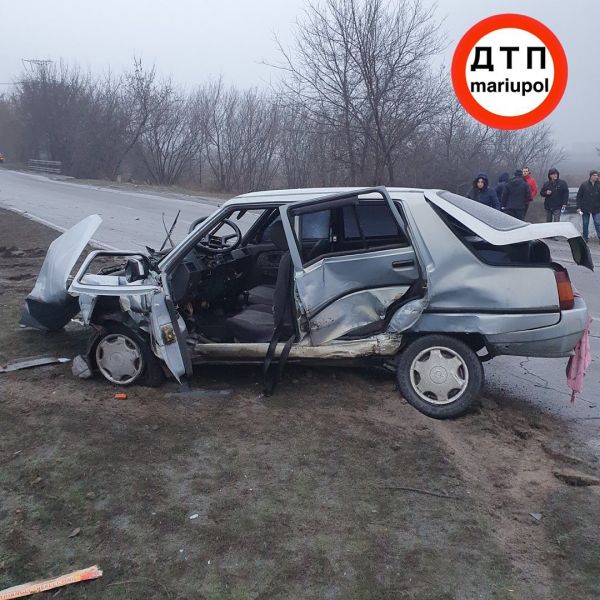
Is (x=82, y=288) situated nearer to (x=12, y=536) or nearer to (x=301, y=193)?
(x=301, y=193)

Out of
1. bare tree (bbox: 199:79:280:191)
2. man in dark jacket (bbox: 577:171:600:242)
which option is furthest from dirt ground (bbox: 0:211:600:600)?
bare tree (bbox: 199:79:280:191)

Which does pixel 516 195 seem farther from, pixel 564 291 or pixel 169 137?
pixel 169 137

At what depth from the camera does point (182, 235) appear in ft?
46.5

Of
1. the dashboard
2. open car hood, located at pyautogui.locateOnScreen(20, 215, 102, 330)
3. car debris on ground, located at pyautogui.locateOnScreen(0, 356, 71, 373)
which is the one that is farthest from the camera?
car debris on ground, located at pyautogui.locateOnScreen(0, 356, 71, 373)

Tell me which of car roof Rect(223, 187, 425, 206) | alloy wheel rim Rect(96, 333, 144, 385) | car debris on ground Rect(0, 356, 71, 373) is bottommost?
car debris on ground Rect(0, 356, 71, 373)

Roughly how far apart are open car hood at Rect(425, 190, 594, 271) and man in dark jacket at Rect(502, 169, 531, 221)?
9.36 metres

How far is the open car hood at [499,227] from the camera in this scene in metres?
4.40

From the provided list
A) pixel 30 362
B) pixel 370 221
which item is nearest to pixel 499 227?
pixel 370 221

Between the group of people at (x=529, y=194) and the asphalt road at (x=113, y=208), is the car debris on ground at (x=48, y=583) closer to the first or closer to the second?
the asphalt road at (x=113, y=208)

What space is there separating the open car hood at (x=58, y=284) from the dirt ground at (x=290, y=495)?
69cm

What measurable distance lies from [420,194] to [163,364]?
2.33 m

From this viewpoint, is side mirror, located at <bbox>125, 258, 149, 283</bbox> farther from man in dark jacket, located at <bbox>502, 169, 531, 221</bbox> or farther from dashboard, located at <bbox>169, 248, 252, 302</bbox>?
man in dark jacket, located at <bbox>502, 169, 531, 221</bbox>

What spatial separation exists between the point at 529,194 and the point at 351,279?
10384 millimetres

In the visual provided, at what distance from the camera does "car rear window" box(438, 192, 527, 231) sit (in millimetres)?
4617
